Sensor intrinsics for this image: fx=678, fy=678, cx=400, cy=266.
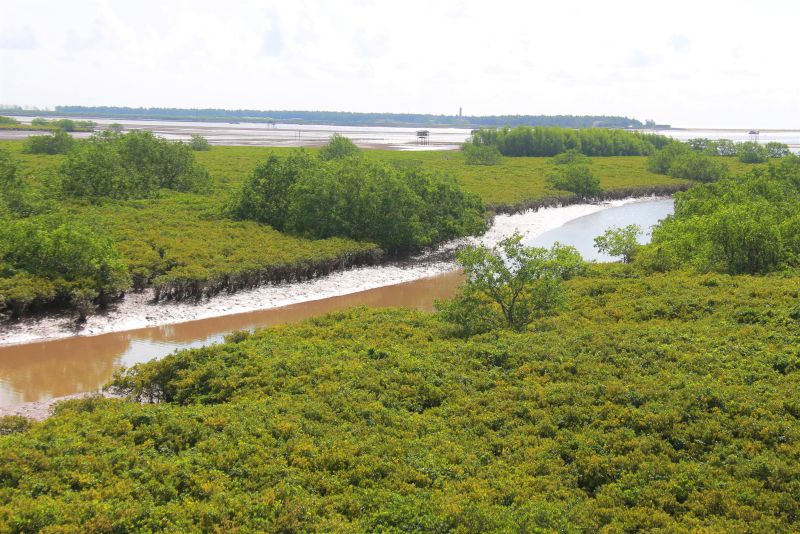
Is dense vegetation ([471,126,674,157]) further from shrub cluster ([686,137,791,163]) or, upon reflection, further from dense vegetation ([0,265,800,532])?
dense vegetation ([0,265,800,532])

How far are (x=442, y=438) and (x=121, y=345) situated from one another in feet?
57.8

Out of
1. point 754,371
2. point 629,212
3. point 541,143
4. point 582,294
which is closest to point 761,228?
point 582,294

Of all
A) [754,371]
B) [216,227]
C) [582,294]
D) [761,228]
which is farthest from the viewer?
[216,227]

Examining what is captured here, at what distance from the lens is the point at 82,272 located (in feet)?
98.3

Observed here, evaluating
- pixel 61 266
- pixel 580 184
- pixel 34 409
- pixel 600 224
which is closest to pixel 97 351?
pixel 61 266

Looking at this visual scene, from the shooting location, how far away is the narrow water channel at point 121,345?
23.7 meters

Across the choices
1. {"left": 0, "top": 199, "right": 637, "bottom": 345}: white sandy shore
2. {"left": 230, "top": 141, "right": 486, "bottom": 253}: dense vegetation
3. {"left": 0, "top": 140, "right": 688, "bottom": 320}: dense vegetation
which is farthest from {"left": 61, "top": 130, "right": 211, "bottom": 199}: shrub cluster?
{"left": 0, "top": 199, "right": 637, "bottom": 345}: white sandy shore

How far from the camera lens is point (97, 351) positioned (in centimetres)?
2672

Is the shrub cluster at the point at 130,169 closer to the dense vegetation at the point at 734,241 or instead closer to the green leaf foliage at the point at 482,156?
the dense vegetation at the point at 734,241

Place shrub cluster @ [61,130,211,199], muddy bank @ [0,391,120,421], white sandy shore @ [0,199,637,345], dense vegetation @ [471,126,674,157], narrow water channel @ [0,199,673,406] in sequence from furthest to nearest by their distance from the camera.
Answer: dense vegetation @ [471,126,674,157] < shrub cluster @ [61,130,211,199] < white sandy shore @ [0,199,637,345] < narrow water channel @ [0,199,673,406] < muddy bank @ [0,391,120,421]

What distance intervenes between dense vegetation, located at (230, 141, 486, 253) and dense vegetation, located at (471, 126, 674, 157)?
243ft

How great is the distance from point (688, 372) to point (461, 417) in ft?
20.9

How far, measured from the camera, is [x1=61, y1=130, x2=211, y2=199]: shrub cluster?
153 feet

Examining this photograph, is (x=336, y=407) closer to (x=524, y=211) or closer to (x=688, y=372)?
(x=688, y=372)
